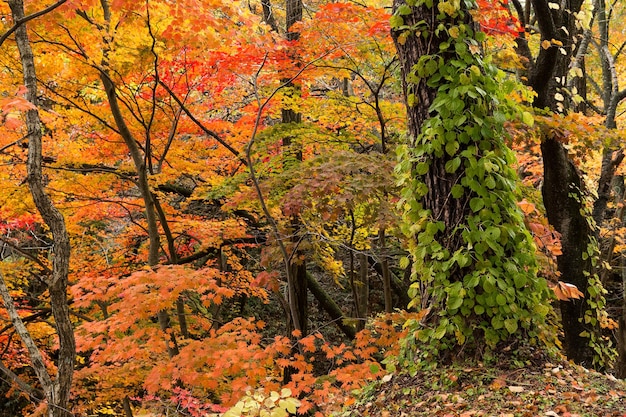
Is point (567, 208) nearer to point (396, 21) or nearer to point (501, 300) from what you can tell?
point (501, 300)

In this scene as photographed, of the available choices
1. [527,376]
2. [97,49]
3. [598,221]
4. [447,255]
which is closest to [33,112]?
[97,49]

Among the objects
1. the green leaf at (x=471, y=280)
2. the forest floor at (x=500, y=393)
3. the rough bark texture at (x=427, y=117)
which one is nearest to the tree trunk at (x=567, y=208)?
the forest floor at (x=500, y=393)

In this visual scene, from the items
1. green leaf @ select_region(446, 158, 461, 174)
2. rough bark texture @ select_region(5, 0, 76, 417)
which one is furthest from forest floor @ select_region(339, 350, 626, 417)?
rough bark texture @ select_region(5, 0, 76, 417)

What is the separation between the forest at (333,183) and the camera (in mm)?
3309

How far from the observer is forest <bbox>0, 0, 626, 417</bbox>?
3.31 meters

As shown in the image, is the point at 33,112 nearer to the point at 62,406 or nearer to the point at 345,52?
the point at 62,406

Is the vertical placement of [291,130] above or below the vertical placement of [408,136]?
above

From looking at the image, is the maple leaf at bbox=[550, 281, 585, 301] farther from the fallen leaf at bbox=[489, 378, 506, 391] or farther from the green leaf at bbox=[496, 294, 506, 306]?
the fallen leaf at bbox=[489, 378, 506, 391]

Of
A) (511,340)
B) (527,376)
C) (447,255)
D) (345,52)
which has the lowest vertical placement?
(527,376)

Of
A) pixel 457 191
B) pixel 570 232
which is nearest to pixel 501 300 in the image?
pixel 457 191

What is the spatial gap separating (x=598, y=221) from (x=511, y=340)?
3.87m

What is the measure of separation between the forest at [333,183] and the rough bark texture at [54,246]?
0.02 metres

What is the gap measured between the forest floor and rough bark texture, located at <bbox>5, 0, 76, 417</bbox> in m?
3.01

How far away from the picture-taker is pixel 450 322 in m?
3.29
